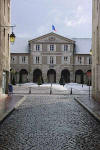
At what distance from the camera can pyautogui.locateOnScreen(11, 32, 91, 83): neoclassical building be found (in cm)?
5750

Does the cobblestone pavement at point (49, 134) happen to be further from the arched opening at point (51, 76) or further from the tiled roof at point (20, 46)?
the tiled roof at point (20, 46)

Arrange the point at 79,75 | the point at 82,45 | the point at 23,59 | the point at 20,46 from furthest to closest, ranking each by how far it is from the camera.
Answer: the point at 82,45 < the point at 20,46 < the point at 79,75 < the point at 23,59

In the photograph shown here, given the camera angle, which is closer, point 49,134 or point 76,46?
point 49,134

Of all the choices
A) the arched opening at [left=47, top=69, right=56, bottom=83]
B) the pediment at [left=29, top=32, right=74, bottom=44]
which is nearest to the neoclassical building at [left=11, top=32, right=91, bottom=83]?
the pediment at [left=29, top=32, right=74, bottom=44]

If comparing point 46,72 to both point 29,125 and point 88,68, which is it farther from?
point 29,125

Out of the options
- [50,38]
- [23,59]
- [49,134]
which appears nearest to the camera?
[49,134]

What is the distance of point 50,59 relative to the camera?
57625mm

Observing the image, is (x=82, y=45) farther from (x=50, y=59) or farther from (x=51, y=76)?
(x=51, y=76)

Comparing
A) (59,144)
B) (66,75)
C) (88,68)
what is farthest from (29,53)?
(59,144)

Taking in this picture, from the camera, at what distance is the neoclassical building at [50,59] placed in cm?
5750

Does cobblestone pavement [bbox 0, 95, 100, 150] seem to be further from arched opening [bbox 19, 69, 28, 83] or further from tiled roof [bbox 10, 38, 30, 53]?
tiled roof [bbox 10, 38, 30, 53]

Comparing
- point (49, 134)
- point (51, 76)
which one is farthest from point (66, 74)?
point (49, 134)

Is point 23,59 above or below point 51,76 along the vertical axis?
above

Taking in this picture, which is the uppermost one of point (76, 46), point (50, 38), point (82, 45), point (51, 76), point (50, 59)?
point (50, 38)
